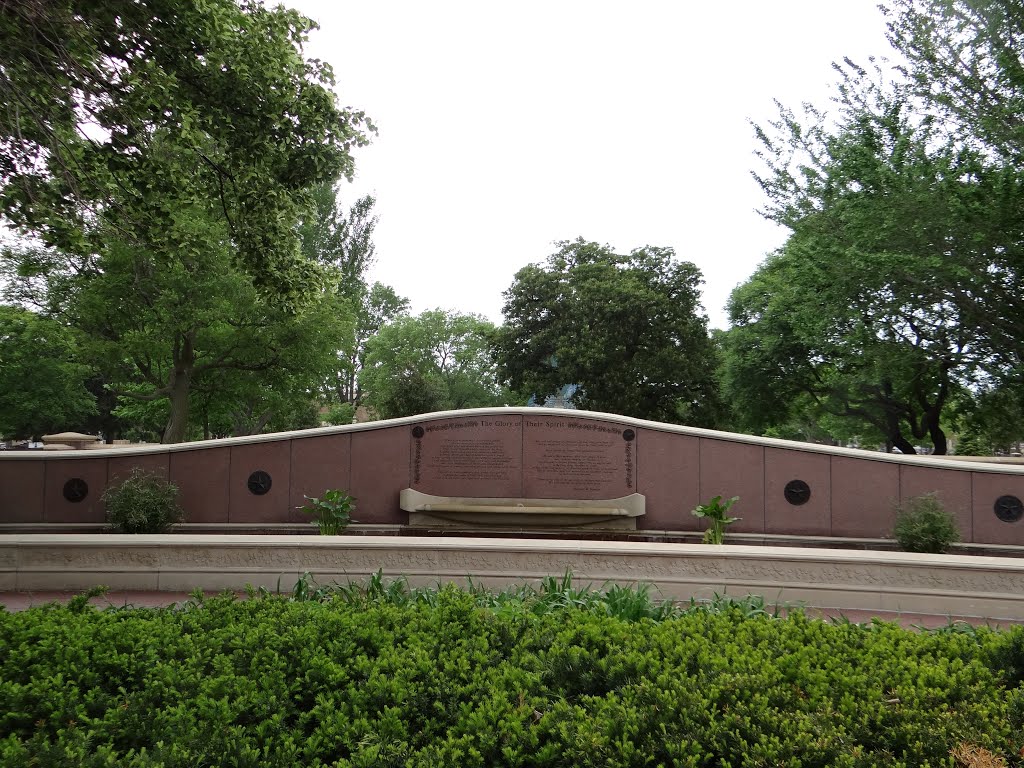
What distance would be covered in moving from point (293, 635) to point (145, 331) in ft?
62.9

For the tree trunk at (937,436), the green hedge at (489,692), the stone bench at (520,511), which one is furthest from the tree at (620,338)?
the green hedge at (489,692)

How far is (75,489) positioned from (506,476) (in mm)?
6872

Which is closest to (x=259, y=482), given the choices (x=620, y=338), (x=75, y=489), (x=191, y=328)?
(x=75, y=489)

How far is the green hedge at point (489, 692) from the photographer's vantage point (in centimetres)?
274

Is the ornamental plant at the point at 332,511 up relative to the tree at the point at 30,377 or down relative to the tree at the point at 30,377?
down

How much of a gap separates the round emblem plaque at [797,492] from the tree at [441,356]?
1126 inches

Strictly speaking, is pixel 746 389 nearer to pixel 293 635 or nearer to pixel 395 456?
pixel 395 456

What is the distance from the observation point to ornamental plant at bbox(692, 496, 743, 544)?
412 inches

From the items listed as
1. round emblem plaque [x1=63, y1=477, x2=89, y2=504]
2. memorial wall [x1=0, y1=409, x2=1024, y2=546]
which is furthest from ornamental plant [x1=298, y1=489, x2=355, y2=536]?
round emblem plaque [x1=63, y1=477, x2=89, y2=504]

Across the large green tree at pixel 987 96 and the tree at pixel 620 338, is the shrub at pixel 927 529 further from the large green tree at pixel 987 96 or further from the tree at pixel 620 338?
the tree at pixel 620 338

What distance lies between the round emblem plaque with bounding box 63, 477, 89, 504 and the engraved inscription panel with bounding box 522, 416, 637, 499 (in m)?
7.04

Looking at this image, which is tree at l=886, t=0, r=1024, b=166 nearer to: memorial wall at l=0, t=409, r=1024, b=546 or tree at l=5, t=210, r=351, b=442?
memorial wall at l=0, t=409, r=1024, b=546

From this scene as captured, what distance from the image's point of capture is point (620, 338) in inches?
1227

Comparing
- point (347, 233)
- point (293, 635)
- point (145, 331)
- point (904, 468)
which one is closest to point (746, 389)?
point (904, 468)
